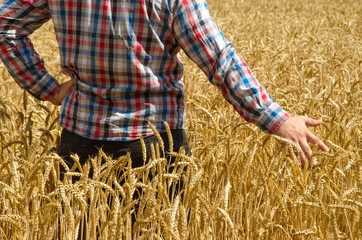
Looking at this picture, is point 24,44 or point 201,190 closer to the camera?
point 201,190

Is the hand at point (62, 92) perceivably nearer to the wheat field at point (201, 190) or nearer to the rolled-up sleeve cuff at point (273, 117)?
the wheat field at point (201, 190)

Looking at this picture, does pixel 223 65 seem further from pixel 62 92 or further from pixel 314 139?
pixel 62 92

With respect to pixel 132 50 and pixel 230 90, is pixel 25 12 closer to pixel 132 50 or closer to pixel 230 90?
pixel 132 50

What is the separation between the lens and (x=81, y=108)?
184cm

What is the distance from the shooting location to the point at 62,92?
202 cm

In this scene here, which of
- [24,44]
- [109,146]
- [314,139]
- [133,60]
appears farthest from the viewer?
[24,44]

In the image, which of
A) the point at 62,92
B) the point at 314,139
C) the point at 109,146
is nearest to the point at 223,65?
the point at 314,139

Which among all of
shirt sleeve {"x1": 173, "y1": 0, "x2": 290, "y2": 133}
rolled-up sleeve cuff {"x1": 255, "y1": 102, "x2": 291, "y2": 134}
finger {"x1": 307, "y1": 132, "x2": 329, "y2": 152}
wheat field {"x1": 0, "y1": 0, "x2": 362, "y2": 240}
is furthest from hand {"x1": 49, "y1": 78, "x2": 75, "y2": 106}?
finger {"x1": 307, "y1": 132, "x2": 329, "y2": 152}

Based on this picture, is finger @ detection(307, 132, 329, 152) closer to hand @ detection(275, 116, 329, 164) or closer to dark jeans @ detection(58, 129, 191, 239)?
hand @ detection(275, 116, 329, 164)

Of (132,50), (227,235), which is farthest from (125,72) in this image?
(227,235)

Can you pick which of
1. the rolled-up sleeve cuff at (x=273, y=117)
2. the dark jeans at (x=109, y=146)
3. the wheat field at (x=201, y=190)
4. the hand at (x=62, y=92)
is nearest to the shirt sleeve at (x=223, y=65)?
the rolled-up sleeve cuff at (x=273, y=117)

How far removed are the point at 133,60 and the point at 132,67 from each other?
26 mm

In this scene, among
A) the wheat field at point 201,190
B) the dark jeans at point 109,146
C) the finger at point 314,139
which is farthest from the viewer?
the dark jeans at point 109,146

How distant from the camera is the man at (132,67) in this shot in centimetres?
164
